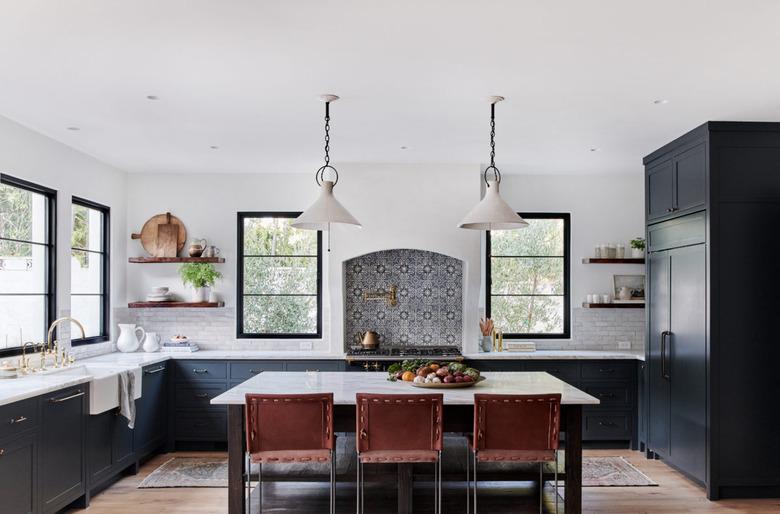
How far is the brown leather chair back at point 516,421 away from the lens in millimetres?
3879

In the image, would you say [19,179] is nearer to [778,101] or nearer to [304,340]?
[304,340]

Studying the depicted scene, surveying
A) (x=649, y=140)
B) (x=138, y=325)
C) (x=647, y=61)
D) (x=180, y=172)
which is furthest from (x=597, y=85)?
(x=138, y=325)

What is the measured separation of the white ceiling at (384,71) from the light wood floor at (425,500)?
2.66 m

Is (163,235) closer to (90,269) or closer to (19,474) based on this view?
(90,269)

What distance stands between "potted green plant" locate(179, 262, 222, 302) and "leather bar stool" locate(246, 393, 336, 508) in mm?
3535

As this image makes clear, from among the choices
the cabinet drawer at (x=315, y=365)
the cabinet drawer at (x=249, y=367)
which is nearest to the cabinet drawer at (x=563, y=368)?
the cabinet drawer at (x=315, y=365)

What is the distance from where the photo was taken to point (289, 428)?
12.6 ft

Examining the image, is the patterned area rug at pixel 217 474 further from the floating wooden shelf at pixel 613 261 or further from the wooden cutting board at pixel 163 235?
the wooden cutting board at pixel 163 235

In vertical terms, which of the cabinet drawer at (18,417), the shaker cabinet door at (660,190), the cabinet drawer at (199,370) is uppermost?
the shaker cabinet door at (660,190)

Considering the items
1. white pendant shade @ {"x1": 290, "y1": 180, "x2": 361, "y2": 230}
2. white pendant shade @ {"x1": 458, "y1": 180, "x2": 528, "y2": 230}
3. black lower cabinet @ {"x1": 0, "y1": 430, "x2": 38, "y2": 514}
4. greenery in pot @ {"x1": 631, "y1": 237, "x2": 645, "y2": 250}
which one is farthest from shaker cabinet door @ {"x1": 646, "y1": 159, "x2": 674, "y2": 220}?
black lower cabinet @ {"x1": 0, "y1": 430, "x2": 38, "y2": 514}

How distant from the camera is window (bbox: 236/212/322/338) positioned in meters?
7.39

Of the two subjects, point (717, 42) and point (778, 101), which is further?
point (778, 101)

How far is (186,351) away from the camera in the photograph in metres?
6.96

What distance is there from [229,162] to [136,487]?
3.14 metres
